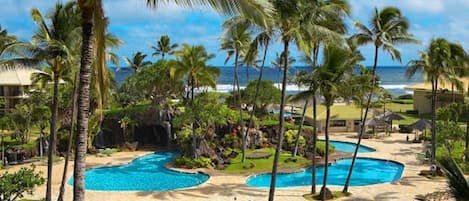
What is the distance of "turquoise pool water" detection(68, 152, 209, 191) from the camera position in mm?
25906

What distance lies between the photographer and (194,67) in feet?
100

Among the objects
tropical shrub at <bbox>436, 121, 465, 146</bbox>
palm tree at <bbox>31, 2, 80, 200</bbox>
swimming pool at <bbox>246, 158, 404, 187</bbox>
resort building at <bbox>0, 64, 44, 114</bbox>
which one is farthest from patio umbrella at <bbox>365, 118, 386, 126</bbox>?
palm tree at <bbox>31, 2, 80, 200</bbox>

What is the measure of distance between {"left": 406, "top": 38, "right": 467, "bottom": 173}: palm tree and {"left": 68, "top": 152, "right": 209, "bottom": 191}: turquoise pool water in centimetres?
1287

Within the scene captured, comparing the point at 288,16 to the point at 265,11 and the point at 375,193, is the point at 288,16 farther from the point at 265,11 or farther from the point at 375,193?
the point at 375,193

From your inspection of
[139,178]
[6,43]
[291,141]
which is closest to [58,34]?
[6,43]

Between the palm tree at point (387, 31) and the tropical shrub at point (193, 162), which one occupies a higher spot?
the palm tree at point (387, 31)

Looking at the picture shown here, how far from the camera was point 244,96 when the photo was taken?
45000 millimetres

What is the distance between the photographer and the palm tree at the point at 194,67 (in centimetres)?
3036

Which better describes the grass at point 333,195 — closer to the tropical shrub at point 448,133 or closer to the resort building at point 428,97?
the tropical shrub at point 448,133

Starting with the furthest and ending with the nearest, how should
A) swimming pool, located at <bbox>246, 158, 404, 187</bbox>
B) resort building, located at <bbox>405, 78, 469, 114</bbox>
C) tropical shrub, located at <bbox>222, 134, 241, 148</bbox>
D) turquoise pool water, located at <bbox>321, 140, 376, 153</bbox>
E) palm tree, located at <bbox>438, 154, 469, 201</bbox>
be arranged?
resort building, located at <bbox>405, 78, 469, 114</bbox> < turquoise pool water, located at <bbox>321, 140, 376, 153</bbox> < tropical shrub, located at <bbox>222, 134, 241, 148</bbox> < swimming pool, located at <bbox>246, 158, 404, 187</bbox> < palm tree, located at <bbox>438, 154, 469, 201</bbox>

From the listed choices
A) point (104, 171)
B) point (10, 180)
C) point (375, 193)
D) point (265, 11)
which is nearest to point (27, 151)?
point (104, 171)

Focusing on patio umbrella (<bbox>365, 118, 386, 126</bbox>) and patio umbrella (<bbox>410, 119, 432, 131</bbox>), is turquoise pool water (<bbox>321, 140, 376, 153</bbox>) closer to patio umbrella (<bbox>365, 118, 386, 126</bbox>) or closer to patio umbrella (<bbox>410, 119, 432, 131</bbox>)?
patio umbrella (<bbox>365, 118, 386, 126</bbox>)

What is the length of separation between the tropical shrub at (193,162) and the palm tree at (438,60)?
498 inches

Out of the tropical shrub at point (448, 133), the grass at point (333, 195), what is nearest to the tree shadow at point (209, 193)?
the grass at point (333, 195)
